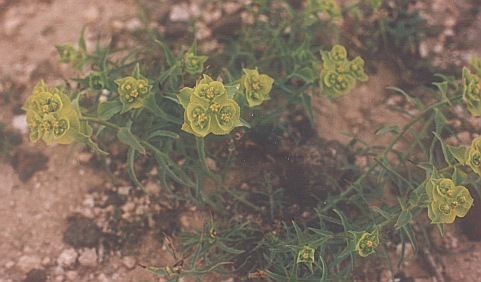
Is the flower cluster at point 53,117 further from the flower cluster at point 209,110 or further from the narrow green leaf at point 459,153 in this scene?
the narrow green leaf at point 459,153

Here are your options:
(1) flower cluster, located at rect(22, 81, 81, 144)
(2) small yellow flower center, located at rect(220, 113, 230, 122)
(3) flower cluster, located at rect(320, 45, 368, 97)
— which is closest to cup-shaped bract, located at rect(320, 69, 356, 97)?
(3) flower cluster, located at rect(320, 45, 368, 97)

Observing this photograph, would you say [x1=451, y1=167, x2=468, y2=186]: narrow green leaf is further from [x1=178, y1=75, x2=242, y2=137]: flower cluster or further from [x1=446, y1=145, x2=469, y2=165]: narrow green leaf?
[x1=178, y1=75, x2=242, y2=137]: flower cluster

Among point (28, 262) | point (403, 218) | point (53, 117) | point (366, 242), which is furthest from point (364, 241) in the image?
point (28, 262)

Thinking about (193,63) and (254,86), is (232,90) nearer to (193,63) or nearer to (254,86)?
(254,86)

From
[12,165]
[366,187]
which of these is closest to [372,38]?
[366,187]

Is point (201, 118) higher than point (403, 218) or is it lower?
higher

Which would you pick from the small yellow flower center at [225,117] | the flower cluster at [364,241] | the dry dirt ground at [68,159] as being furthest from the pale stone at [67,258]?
the flower cluster at [364,241]
